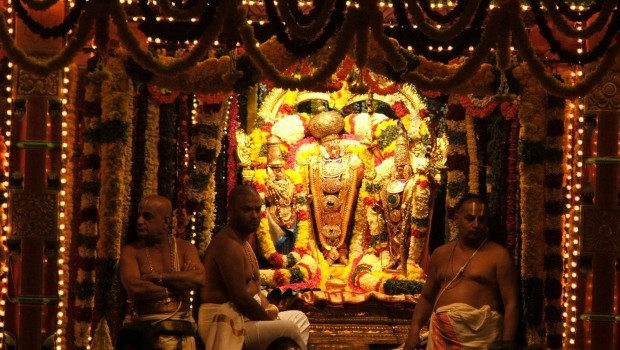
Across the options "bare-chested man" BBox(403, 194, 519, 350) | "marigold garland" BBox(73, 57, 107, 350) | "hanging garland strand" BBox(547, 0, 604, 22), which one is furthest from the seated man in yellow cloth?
"hanging garland strand" BBox(547, 0, 604, 22)

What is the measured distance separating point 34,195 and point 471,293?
3.34 metres

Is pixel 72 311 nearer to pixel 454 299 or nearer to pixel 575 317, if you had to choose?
pixel 454 299

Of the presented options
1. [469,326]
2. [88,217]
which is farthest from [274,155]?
[469,326]

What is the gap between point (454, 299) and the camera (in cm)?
740

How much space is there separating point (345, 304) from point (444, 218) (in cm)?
152

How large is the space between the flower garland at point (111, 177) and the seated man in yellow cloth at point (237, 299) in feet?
3.35

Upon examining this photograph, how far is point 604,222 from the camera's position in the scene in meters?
8.42

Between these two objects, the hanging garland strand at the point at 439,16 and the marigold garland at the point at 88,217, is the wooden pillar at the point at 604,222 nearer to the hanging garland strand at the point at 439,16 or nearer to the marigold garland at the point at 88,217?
the hanging garland strand at the point at 439,16

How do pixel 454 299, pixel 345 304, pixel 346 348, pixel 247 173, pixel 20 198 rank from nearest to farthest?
pixel 454 299, pixel 20 198, pixel 346 348, pixel 345 304, pixel 247 173

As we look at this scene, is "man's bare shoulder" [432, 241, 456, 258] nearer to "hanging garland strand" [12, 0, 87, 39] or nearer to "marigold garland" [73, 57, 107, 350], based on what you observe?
"marigold garland" [73, 57, 107, 350]

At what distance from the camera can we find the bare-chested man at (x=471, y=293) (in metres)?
7.29

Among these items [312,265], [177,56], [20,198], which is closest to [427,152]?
[312,265]

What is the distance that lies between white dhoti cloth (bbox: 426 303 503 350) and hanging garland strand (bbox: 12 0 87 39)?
10.4 feet

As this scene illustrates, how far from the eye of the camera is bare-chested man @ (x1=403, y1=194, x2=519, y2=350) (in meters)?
7.29
